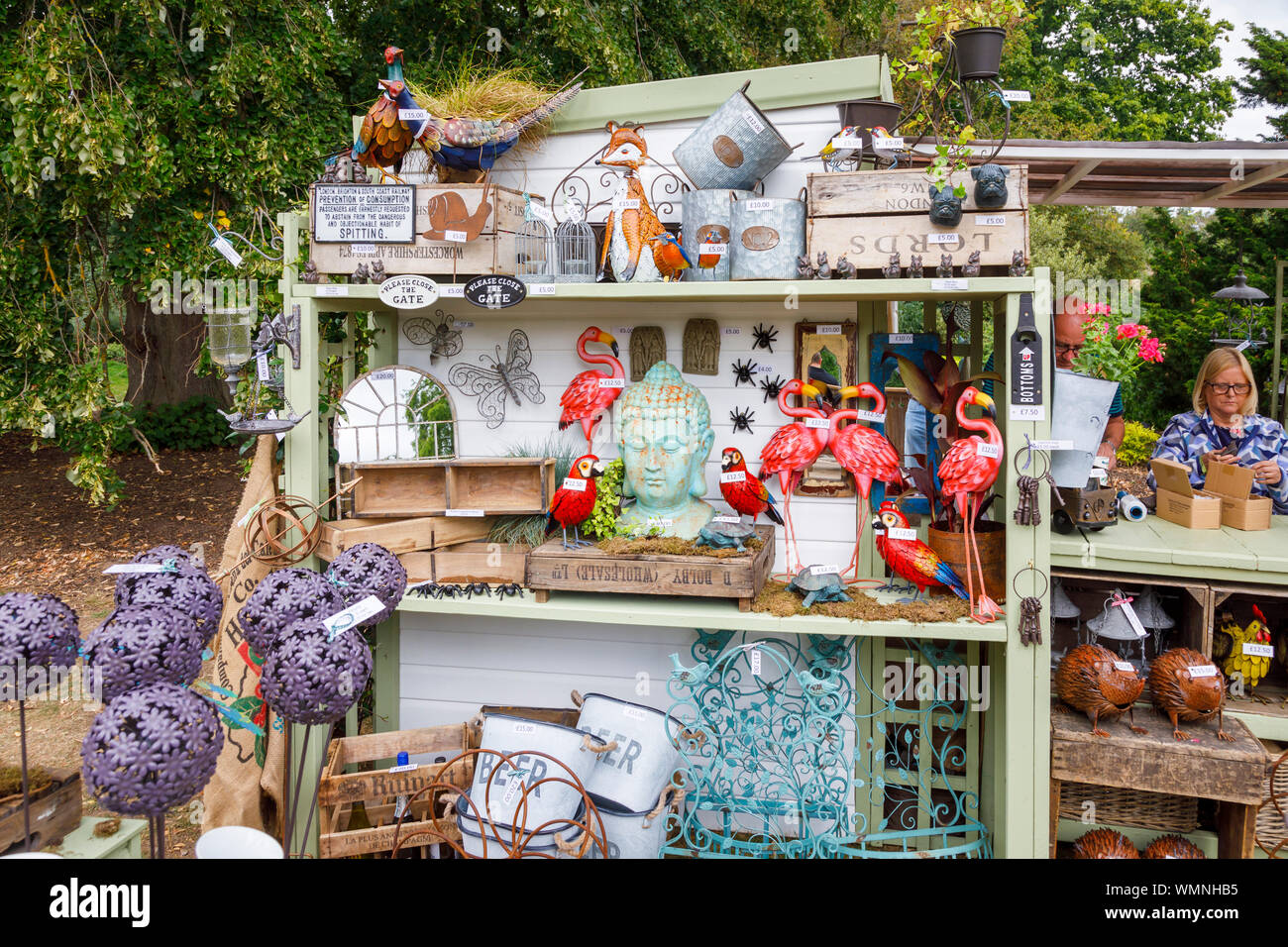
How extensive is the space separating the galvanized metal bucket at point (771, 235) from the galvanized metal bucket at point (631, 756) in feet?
4.97

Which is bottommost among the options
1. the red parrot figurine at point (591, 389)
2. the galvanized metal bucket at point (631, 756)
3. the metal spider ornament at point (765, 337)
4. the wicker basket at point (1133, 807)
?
the wicker basket at point (1133, 807)

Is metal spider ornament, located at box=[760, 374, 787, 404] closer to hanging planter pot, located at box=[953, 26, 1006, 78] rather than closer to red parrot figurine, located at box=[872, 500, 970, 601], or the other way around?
red parrot figurine, located at box=[872, 500, 970, 601]

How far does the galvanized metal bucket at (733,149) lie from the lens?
301cm

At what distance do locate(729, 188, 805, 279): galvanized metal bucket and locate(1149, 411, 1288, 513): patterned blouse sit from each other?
1.88 metres

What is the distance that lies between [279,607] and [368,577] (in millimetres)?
273

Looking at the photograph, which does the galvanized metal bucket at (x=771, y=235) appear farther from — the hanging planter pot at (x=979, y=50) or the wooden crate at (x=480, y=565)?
the wooden crate at (x=480, y=565)

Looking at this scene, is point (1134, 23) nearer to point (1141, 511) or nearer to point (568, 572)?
point (1141, 511)

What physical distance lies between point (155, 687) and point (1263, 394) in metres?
9.64

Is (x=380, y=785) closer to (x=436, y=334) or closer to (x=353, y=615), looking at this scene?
(x=353, y=615)

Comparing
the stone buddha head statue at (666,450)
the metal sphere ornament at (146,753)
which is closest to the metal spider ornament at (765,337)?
the stone buddha head statue at (666,450)

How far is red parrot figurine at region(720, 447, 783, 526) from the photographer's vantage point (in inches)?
126

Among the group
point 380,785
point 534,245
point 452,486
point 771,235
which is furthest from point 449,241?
point 380,785

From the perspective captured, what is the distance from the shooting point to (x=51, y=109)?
4973 millimetres

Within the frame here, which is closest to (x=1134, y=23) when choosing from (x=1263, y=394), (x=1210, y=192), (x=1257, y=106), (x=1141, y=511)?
(x=1257, y=106)
